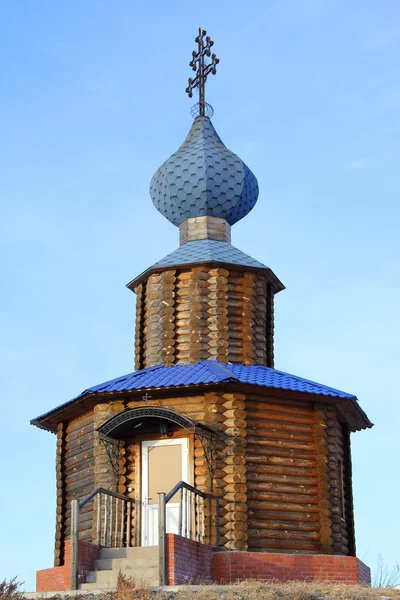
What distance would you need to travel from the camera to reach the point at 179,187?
21188 mm

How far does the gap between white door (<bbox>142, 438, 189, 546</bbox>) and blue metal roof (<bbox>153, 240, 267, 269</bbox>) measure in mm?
4106

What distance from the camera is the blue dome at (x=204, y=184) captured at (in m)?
21.0

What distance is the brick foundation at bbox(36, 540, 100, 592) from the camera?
14663 millimetres

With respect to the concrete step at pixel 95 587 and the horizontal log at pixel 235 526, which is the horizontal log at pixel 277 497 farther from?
the concrete step at pixel 95 587

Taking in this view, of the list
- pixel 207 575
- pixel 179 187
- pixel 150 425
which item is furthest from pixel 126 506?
pixel 179 187

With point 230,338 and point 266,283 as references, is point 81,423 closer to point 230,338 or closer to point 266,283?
point 230,338

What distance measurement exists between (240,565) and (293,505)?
1.84m

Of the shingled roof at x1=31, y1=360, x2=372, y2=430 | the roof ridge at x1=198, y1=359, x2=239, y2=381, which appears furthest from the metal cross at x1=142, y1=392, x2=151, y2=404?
the roof ridge at x1=198, y1=359, x2=239, y2=381

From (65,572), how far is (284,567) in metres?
3.47

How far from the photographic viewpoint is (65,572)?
1547 cm

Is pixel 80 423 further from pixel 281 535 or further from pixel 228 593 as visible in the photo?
pixel 228 593

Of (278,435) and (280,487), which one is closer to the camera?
(280,487)

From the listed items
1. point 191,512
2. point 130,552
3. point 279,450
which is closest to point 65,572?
point 130,552

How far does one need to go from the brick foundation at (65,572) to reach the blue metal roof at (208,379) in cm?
309
